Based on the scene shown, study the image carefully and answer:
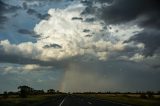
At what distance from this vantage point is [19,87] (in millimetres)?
115375
